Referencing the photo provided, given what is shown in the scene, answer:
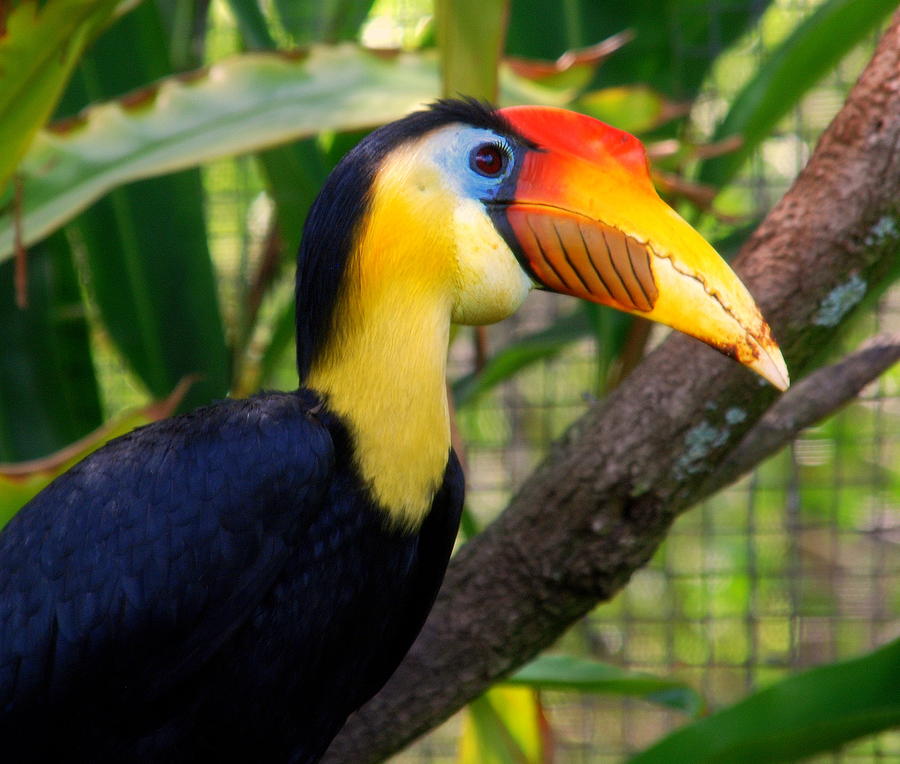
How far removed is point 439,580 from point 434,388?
201 millimetres

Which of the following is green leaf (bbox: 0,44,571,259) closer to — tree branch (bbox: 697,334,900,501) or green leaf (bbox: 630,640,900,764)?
tree branch (bbox: 697,334,900,501)

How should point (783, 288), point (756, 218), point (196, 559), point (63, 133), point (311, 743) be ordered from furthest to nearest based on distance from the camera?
1. point (756, 218)
2. point (63, 133)
3. point (783, 288)
4. point (311, 743)
5. point (196, 559)

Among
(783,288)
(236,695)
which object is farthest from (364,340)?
(783,288)

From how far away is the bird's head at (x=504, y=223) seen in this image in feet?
3.03

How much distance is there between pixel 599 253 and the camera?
0.94 m

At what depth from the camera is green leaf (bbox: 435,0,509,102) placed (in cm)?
122

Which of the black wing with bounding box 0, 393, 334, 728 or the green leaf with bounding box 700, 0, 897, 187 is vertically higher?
the green leaf with bounding box 700, 0, 897, 187

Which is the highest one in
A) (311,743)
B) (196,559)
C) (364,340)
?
(364,340)

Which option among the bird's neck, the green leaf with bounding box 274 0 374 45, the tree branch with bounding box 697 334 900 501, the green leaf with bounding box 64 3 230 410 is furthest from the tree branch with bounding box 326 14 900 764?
the green leaf with bounding box 274 0 374 45

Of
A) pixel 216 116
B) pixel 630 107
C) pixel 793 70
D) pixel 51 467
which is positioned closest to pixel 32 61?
pixel 216 116

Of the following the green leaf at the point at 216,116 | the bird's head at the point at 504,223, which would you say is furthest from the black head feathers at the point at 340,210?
the green leaf at the point at 216,116

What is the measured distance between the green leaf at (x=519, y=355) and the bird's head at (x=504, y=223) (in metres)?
0.62

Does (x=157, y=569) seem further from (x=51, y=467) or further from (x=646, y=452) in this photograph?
(x=646, y=452)

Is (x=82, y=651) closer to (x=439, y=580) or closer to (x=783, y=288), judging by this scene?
(x=439, y=580)
